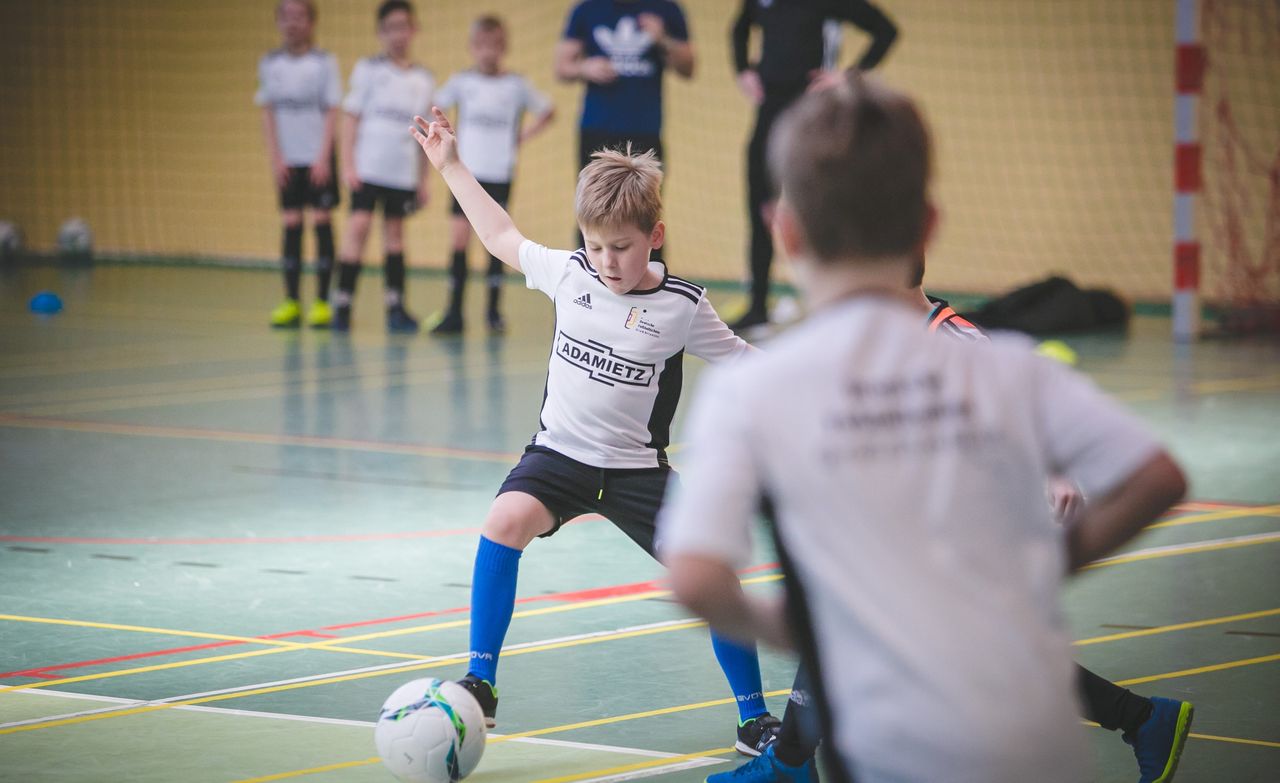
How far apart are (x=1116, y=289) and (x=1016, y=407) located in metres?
11.6

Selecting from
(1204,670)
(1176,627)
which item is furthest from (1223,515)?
(1204,670)

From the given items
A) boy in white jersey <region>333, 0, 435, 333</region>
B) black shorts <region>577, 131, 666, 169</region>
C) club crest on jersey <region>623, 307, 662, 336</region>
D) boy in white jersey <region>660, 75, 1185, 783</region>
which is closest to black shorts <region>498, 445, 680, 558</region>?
club crest on jersey <region>623, 307, 662, 336</region>

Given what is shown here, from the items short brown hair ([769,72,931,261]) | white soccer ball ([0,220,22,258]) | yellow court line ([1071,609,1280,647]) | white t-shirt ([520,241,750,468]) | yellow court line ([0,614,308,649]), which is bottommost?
white soccer ball ([0,220,22,258])

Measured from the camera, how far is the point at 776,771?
2.99 m

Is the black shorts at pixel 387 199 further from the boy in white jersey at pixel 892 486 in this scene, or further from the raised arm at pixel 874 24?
the boy in white jersey at pixel 892 486

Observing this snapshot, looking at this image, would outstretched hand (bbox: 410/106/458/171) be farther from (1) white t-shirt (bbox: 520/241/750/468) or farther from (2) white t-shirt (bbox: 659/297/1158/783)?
(2) white t-shirt (bbox: 659/297/1158/783)

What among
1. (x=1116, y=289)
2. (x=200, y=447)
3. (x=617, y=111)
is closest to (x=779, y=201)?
(x=200, y=447)

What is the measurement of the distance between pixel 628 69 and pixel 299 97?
9.01 feet

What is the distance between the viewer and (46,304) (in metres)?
12.4

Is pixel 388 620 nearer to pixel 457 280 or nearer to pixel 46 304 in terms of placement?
pixel 457 280

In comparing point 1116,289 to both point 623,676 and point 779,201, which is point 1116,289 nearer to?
point 623,676

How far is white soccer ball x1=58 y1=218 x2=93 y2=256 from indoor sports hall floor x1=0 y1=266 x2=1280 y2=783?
27.2 feet

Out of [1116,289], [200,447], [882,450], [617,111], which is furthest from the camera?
[1116,289]

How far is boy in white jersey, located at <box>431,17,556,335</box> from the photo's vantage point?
428 inches
